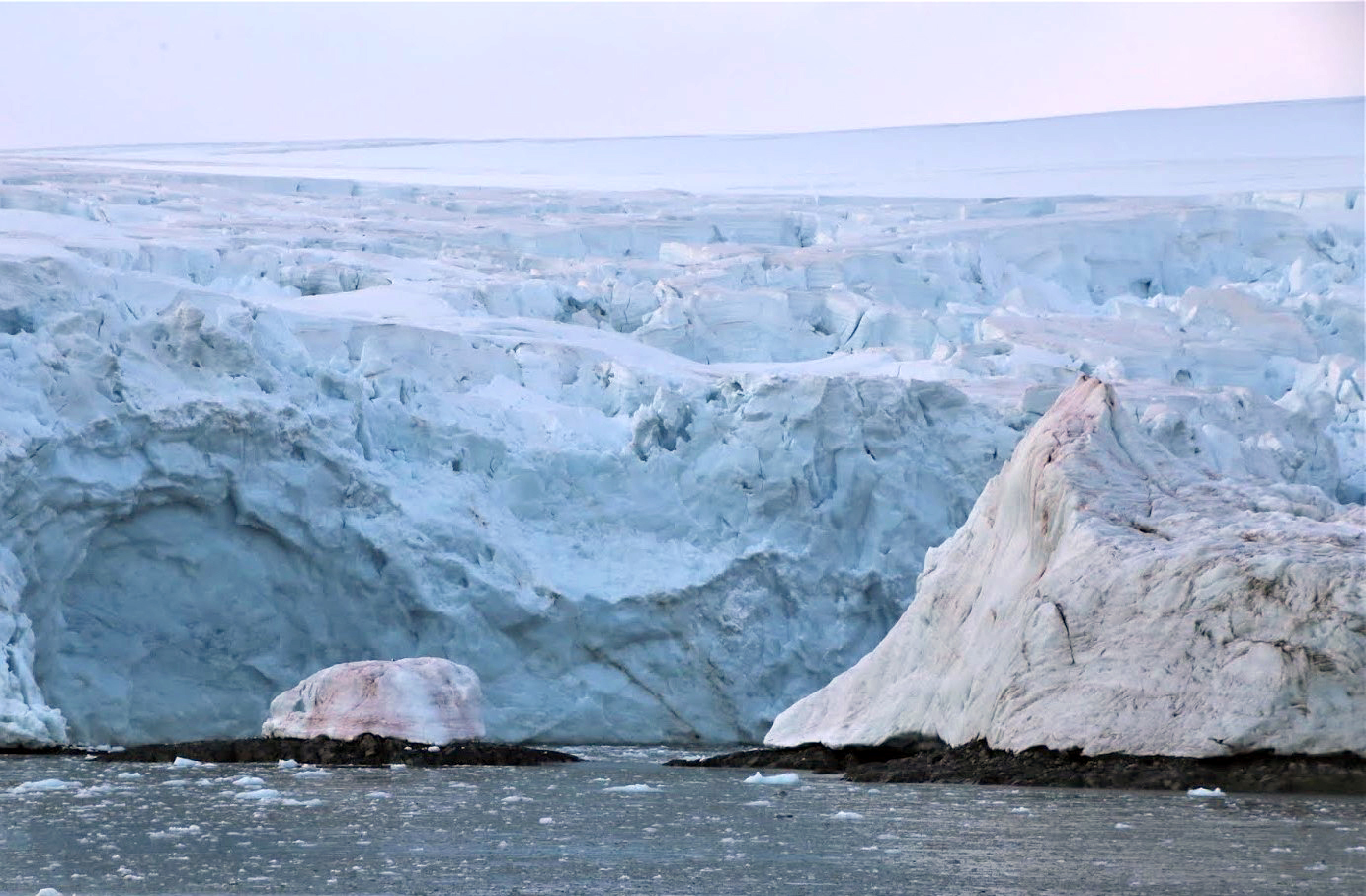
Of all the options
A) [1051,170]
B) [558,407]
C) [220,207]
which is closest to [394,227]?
[220,207]

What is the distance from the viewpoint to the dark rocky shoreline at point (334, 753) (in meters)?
12.0

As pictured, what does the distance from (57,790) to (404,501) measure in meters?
5.96

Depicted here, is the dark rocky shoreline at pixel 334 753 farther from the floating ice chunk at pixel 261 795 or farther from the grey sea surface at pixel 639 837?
the floating ice chunk at pixel 261 795

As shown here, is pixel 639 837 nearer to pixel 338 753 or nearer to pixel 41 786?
pixel 41 786

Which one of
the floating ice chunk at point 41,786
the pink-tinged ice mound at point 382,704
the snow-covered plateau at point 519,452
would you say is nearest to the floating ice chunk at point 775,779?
the pink-tinged ice mound at point 382,704

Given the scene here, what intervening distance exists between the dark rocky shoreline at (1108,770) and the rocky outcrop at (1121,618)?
78mm

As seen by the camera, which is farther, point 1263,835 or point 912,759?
point 912,759

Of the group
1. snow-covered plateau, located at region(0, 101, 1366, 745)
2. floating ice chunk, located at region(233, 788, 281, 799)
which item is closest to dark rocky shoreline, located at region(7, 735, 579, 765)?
snow-covered plateau, located at region(0, 101, 1366, 745)

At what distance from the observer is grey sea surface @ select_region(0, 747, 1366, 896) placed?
645 cm

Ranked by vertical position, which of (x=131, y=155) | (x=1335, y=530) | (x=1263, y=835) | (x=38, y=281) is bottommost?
(x=1263, y=835)

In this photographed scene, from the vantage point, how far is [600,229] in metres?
23.5

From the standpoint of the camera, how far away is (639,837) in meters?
7.89

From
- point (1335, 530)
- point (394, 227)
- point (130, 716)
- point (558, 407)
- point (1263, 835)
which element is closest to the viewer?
point (1263, 835)

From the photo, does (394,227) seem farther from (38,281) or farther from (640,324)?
(38,281)
